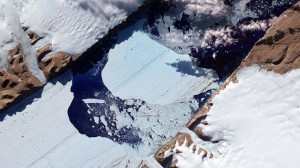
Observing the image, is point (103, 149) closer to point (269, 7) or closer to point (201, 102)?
point (201, 102)

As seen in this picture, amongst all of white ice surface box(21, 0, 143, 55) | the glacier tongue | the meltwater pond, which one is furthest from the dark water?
the glacier tongue

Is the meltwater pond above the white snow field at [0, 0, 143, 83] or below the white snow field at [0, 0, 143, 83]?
below

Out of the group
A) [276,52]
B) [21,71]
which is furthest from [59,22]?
[276,52]

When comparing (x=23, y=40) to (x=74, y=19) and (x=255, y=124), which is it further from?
(x=255, y=124)

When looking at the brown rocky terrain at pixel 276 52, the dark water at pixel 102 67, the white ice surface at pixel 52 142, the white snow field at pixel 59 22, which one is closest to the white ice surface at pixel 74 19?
the white snow field at pixel 59 22

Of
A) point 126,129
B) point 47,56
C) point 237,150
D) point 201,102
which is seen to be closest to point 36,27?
point 47,56

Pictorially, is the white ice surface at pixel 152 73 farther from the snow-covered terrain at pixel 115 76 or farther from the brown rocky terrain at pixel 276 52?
the brown rocky terrain at pixel 276 52

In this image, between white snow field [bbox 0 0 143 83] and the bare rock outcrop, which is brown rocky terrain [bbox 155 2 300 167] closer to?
the bare rock outcrop
